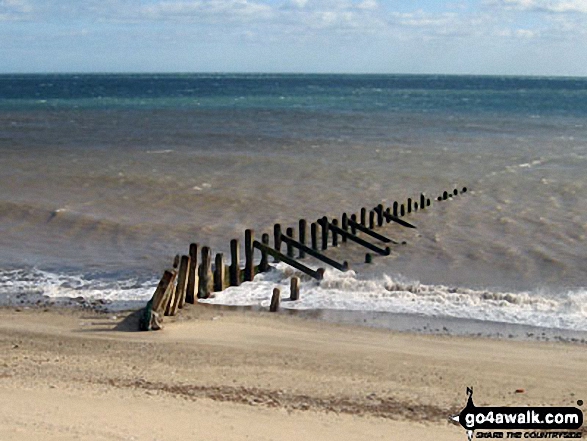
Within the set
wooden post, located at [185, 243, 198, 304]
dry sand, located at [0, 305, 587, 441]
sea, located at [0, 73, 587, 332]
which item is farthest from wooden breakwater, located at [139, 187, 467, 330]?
dry sand, located at [0, 305, 587, 441]

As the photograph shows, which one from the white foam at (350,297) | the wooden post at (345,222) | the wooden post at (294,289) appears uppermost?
the wooden post at (345,222)

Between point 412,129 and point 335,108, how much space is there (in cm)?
3231

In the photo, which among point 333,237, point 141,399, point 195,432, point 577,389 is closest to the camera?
point 195,432

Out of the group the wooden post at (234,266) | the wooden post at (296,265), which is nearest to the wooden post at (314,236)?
the wooden post at (296,265)

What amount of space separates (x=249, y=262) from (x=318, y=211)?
10.9 meters

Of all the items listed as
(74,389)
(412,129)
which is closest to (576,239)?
(74,389)

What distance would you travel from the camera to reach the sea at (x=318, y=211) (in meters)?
20.3

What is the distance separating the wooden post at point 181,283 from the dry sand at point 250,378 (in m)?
0.30

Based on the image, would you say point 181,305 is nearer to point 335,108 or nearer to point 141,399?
point 141,399

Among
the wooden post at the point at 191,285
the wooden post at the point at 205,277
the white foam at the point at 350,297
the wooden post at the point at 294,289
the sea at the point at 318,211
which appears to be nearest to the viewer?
the white foam at the point at 350,297

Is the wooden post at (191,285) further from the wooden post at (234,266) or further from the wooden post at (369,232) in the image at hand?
the wooden post at (369,232)

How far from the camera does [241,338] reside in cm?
1648

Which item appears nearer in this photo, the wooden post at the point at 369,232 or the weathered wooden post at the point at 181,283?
the weathered wooden post at the point at 181,283

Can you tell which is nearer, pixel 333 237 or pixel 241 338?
pixel 241 338
